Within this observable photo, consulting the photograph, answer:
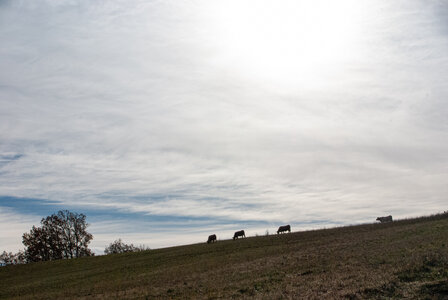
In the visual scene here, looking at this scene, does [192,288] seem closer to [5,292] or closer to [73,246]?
[5,292]

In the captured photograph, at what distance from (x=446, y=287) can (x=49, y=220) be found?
9489 cm

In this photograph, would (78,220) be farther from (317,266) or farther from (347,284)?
(347,284)

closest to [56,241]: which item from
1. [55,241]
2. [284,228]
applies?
[55,241]

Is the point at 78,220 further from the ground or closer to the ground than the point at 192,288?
further from the ground

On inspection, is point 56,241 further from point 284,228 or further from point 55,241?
point 284,228

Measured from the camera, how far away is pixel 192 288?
23000mm

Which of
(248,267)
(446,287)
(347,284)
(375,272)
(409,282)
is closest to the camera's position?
(446,287)

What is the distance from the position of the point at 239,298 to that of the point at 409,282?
7553 mm

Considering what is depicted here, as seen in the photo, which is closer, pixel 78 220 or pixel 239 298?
pixel 239 298

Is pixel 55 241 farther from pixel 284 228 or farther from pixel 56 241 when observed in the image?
pixel 284 228

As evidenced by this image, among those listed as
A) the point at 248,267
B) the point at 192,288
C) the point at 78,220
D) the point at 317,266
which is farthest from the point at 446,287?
the point at 78,220

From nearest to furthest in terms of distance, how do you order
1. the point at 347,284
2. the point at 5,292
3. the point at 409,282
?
the point at 409,282, the point at 347,284, the point at 5,292

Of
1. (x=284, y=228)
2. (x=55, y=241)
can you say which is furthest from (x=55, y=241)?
(x=284, y=228)

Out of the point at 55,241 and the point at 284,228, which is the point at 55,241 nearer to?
the point at 55,241
